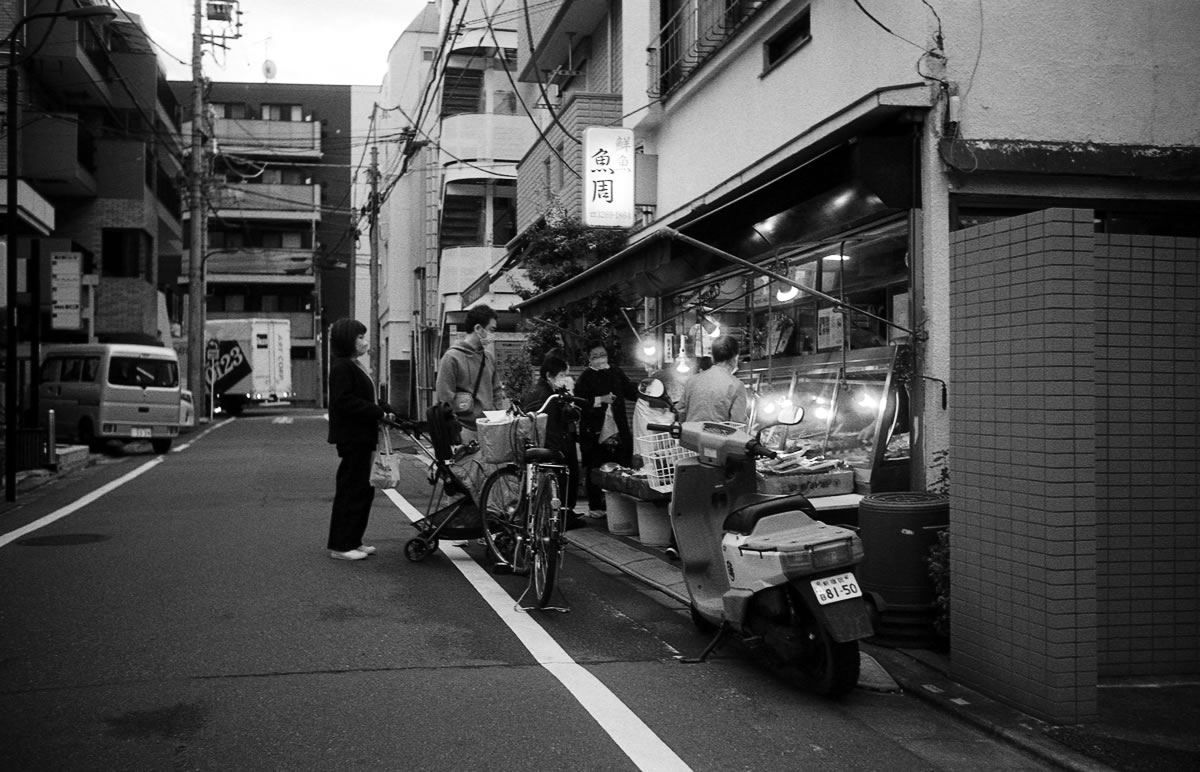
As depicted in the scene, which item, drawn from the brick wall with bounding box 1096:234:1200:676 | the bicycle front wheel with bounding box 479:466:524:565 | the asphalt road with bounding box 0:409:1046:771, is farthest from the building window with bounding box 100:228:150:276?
the brick wall with bounding box 1096:234:1200:676

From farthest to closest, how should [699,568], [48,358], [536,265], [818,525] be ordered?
[48,358] → [536,265] → [699,568] → [818,525]

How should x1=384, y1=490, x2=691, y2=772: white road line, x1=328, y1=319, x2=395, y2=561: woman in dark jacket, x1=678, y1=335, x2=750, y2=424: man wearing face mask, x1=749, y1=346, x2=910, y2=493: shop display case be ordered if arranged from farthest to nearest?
x1=328, y1=319, x2=395, y2=561: woman in dark jacket → x1=678, y1=335, x2=750, y2=424: man wearing face mask → x1=749, y1=346, x2=910, y2=493: shop display case → x1=384, y1=490, x2=691, y2=772: white road line

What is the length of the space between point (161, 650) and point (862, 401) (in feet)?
18.0

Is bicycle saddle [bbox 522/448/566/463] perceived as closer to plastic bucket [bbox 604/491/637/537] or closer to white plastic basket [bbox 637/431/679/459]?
white plastic basket [bbox 637/431/679/459]

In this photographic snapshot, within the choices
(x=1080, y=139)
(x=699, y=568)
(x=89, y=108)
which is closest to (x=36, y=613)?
(x=699, y=568)

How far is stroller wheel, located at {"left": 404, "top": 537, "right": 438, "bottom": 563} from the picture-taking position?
879 cm

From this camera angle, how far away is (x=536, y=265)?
15836 mm

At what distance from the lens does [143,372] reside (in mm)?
22125

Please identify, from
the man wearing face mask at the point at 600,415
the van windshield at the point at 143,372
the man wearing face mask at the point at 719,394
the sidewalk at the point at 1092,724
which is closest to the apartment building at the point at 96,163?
the van windshield at the point at 143,372

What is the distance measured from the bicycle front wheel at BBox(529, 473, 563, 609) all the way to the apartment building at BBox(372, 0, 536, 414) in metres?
14.8

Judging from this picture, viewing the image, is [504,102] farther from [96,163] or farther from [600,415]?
[600,415]

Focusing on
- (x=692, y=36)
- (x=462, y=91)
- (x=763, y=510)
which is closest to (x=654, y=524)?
(x=763, y=510)

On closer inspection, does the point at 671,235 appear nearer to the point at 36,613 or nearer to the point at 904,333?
the point at 904,333

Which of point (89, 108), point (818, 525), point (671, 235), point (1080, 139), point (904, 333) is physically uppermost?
point (89, 108)
